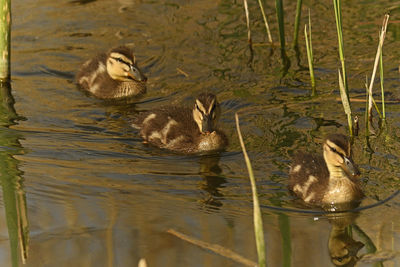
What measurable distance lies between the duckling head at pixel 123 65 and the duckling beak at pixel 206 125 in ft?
4.24

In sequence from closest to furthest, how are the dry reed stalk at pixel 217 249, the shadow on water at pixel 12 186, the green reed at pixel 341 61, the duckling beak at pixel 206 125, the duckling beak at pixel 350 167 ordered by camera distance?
1. the dry reed stalk at pixel 217 249
2. the shadow on water at pixel 12 186
3. the duckling beak at pixel 350 167
4. the green reed at pixel 341 61
5. the duckling beak at pixel 206 125

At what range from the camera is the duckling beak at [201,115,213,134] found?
5340 mm

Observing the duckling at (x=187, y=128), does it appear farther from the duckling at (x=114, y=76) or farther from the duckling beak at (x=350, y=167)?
the duckling beak at (x=350, y=167)

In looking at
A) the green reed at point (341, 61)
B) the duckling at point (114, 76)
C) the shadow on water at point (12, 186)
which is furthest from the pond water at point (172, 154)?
the green reed at point (341, 61)

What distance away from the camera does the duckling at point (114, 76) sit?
259 inches

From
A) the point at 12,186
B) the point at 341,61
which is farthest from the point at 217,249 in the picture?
the point at 341,61

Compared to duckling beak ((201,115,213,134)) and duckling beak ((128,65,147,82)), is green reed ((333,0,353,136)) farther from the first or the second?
duckling beak ((128,65,147,82))

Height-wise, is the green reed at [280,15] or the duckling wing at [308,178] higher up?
the green reed at [280,15]

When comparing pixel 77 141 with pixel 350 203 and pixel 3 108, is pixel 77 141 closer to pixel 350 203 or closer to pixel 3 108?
pixel 3 108

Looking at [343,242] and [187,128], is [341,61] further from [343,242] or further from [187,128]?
[343,242]

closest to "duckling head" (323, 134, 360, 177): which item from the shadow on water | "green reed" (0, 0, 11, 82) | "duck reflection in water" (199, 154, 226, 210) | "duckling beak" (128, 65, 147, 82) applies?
"duck reflection in water" (199, 154, 226, 210)

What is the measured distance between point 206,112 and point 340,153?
1.15m

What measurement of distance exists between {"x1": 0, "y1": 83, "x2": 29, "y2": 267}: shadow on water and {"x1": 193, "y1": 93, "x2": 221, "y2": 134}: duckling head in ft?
3.81

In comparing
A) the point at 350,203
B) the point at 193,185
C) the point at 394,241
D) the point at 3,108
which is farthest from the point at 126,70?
the point at 394,241
